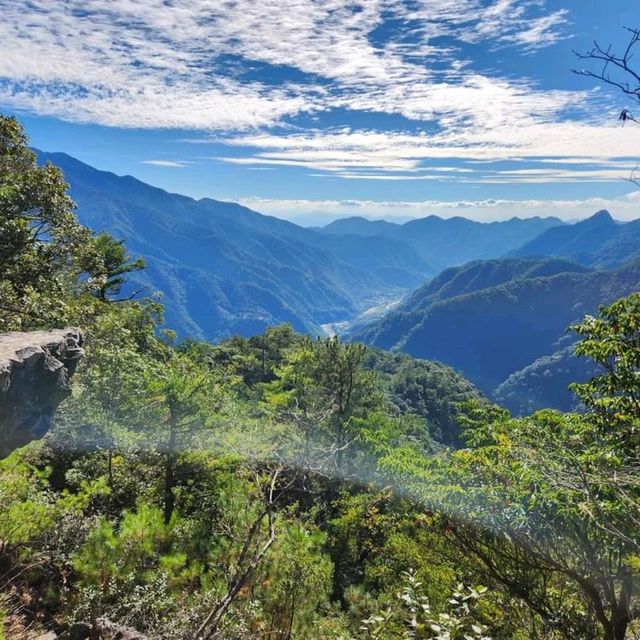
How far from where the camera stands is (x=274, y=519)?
8.41 m

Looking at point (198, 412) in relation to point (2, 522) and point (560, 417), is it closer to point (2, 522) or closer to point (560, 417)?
point (2, 522)

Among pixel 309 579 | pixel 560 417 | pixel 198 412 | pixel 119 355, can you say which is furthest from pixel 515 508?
pixel 119 355

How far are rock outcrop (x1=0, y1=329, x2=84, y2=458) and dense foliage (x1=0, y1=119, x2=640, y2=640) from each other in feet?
3.16

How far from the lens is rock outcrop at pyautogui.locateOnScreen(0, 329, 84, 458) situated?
7434 mm

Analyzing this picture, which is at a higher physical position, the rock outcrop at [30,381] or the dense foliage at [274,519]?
the rock outcrop at [30,381]

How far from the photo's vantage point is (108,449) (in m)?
12.2

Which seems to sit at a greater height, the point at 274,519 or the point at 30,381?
the point at 30,381

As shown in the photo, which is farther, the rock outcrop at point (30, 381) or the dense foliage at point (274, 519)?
the rock outcrop at point (30, 381)

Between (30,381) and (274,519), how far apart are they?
15.7 feet

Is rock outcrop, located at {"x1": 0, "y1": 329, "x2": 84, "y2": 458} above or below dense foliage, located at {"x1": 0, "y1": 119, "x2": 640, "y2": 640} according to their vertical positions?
above

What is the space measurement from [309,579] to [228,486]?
4905 mm

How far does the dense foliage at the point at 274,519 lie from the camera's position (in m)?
7.20

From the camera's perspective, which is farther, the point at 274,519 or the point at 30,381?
the point at 274,519

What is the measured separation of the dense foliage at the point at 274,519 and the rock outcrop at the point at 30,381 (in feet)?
3.16
